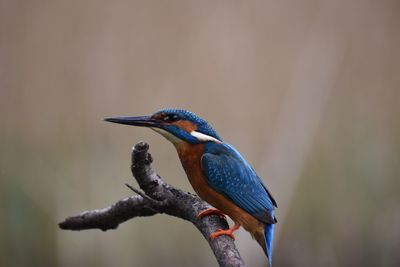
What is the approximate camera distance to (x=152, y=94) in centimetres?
252

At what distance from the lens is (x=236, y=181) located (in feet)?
4.36

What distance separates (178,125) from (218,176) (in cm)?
15

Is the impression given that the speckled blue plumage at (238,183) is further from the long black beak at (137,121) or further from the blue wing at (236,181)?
the long black beak at (137,121)

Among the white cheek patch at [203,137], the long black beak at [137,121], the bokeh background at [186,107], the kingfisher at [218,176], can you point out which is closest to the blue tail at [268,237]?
the kingfisher at [218,176]

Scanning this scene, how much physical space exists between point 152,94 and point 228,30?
0.52 metres

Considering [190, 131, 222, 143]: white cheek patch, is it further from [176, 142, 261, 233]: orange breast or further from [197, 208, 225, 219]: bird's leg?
→ [197, 208, 225, 219]: bird's leg

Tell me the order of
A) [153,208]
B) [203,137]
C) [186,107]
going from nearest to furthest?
[153,208] → [203,137] → [186,107]

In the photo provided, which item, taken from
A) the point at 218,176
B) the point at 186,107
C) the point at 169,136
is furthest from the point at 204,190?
the point at 186,107

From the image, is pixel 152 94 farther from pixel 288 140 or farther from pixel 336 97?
pixel 336 97

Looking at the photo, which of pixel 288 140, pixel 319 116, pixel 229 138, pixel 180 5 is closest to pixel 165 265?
pixel 229 138

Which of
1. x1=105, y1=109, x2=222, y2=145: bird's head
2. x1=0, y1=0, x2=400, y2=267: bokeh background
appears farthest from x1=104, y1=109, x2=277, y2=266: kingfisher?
x1=0, y1=0, x2=400, y2=267: bokeh background

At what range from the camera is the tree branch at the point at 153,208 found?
0.99m

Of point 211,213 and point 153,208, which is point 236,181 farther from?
point 153,208

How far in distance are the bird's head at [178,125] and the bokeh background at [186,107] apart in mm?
1139
